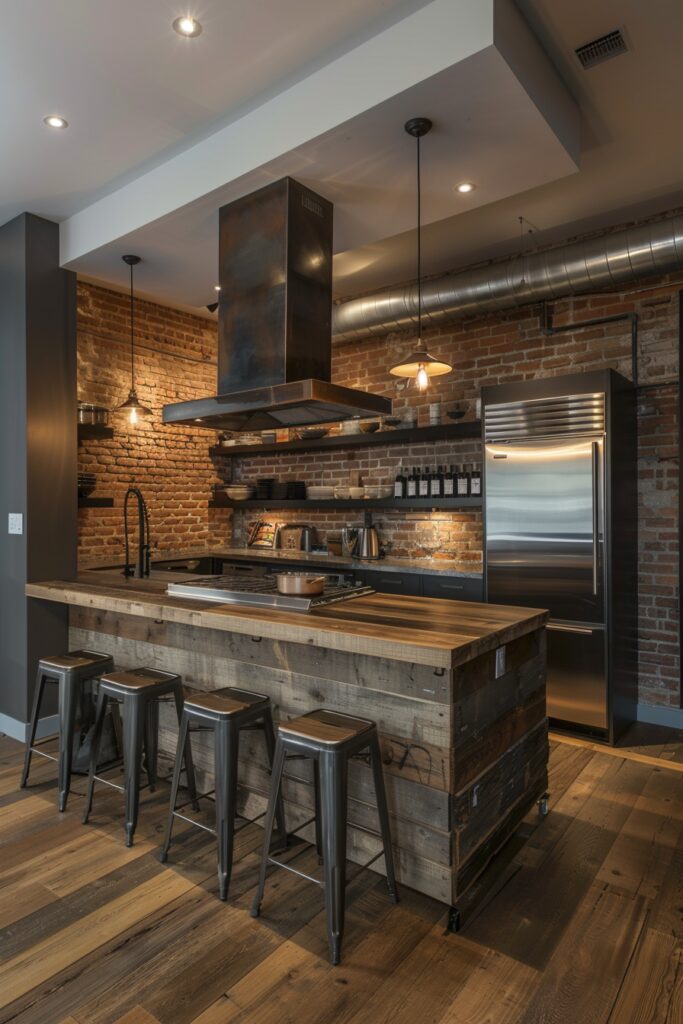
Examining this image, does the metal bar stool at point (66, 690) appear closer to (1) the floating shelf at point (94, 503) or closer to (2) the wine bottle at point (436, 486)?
(1) the floating shelf at point (94, 503)

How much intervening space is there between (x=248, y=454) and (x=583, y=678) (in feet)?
13.0

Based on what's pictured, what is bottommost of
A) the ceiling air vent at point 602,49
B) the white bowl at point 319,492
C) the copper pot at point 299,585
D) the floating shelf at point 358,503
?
the copper pot at point 299,585

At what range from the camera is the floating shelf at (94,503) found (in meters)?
4.82

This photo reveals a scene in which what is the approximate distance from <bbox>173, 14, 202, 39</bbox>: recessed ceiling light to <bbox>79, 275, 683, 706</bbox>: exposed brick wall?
303cm

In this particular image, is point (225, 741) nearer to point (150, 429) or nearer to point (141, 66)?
point (141, 66)

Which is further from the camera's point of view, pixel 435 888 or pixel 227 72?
pixel 227 72

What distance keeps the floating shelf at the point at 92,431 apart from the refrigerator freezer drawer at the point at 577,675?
11.8 feet

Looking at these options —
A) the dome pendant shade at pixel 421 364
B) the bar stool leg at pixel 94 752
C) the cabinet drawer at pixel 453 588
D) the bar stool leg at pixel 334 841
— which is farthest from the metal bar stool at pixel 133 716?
the cabinet drawer at pixel 453 588

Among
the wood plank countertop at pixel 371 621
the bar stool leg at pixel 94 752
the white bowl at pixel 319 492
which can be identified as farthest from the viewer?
the white bowl at pixel 319 492

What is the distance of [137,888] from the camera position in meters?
2.30

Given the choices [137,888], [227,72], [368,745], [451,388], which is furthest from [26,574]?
[451,388]

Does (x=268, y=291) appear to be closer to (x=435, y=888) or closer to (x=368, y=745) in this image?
(x=368, y=745)

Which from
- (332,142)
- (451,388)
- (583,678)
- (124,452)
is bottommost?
(583,678)

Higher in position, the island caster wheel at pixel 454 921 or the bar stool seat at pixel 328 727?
the bar stool seat at pixel 328 727
